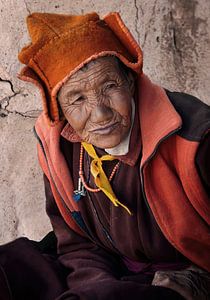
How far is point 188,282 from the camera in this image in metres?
2.13

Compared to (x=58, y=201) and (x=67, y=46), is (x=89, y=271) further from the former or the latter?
(x=67, y=46)

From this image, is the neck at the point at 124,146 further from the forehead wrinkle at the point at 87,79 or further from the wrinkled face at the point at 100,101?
the forehead wrinkle at the point at 87,79

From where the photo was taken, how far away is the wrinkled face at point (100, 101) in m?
2.00

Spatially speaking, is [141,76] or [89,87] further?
[141,76]

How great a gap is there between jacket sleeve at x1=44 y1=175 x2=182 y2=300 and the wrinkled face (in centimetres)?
47

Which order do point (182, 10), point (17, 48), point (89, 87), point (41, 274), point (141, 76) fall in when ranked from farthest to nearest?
point (17, 48) → point (182, 10) → point (41, 274) → point (141, 76) → point (89, 87)

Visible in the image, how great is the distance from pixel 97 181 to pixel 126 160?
5.6 inches

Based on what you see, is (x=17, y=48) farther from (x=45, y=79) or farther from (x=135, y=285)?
(x=135, y=285)

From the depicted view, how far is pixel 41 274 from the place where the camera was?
2.32 metres

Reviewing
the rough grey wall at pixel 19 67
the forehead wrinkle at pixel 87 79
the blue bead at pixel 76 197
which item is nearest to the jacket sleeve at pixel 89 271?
the blue bead at pixel 76 197

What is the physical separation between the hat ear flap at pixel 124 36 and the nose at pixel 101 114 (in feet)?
0.54

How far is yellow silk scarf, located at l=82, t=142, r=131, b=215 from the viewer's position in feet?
7.23

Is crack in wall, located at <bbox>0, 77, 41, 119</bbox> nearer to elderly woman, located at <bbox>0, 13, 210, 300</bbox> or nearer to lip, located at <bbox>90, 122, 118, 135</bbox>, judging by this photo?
elderly woman, located at <bbox>0, 13, 210, 300</bbox>

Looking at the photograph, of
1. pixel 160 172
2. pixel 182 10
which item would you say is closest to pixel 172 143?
pixel 160 172
